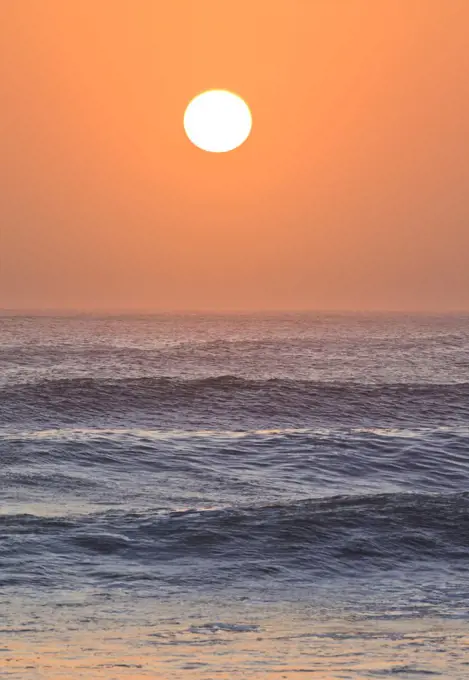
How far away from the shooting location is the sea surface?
437 inches

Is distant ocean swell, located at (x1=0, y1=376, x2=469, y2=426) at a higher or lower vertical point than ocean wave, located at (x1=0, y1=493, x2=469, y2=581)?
higher

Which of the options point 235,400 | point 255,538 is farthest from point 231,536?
point 235,400

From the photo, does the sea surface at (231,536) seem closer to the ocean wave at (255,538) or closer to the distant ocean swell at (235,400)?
the ocean wave at (255,538)

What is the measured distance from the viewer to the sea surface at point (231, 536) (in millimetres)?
11109

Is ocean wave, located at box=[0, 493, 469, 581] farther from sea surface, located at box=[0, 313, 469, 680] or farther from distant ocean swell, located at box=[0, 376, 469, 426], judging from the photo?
distant ocean swell, located at box=[0, 376, 469, 426]

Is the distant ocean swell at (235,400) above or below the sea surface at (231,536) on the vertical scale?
above

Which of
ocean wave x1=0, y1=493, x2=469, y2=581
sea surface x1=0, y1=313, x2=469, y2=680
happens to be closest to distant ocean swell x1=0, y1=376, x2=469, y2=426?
sea surface x1=0, y1=313, x2=469, y2=680

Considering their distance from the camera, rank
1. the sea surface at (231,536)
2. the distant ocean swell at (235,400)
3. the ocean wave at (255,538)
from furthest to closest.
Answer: the distant ocean swell at (235,400) < the ocean wave at (255,538) < the sea surface at (231,536)

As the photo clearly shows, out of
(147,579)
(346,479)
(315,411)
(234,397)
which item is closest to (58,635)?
(147,579)

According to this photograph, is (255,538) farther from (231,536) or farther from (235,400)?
(235,400)

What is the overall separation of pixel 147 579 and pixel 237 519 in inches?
162

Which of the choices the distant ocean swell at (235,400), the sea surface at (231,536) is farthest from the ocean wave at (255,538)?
the distant ocean swell at (235,400)

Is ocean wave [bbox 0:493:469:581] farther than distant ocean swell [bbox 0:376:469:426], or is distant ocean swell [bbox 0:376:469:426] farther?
distant ocean swell [bbox 0:376:469:426]

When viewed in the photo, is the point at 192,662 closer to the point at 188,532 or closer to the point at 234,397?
the point at 188,532
